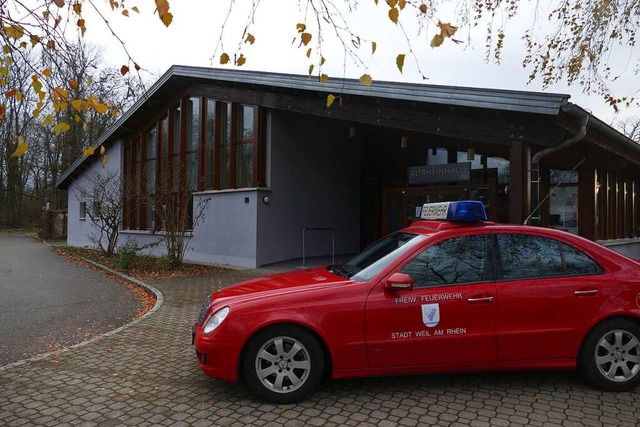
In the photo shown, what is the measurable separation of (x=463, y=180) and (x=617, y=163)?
13.8ft

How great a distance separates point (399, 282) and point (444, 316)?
50cm

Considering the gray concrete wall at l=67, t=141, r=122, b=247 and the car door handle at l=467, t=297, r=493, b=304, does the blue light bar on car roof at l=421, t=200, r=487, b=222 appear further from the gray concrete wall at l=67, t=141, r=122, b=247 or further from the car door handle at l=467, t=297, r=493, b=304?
the gray concrete wall at l=67, t=141, r=122, b=247

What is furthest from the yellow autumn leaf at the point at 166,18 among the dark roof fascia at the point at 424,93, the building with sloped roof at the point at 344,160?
the building with sloped roof at the point at 344,160

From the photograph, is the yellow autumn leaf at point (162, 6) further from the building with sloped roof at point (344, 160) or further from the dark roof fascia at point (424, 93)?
the building with sloped roof at point (344, 160)

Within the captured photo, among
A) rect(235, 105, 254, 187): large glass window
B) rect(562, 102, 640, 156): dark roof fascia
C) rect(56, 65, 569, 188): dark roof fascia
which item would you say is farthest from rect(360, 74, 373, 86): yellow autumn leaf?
rect(235, 105, 254, 187): large glass window

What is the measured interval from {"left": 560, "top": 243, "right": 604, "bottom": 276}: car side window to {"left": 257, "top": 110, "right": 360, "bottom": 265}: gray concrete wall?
10200mm

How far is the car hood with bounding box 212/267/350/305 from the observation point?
4.30 meters

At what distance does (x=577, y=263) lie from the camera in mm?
4531

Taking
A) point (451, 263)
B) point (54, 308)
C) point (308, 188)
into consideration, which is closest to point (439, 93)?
point (451, 263)

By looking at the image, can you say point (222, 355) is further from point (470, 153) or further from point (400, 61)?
point (470, 153)

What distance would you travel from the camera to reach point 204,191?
1602cm

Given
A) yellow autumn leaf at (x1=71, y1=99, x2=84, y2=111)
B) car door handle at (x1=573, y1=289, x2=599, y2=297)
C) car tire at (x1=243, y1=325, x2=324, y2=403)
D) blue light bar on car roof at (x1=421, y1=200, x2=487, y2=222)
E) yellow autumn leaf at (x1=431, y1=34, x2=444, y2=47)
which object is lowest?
car tire at (x1=243, y1=325, x2=324, y2=403)

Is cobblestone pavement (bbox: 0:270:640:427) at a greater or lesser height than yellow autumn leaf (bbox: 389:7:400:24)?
lesser

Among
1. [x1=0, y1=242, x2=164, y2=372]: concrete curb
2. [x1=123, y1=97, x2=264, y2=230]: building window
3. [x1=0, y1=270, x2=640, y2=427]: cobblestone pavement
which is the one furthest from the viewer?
[x1=123, y1=97, x2=264, y2=230]: building window
